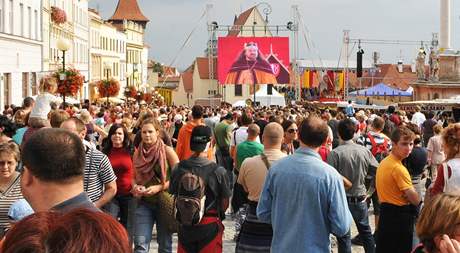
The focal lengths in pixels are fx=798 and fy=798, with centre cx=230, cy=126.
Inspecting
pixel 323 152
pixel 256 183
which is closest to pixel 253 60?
pixel 323 152

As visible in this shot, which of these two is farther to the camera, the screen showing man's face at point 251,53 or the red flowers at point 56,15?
the screen showing man's face at point 251,53

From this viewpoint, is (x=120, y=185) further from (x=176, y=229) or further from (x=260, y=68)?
(x=260, y=68)

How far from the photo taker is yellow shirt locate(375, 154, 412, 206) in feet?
24.1

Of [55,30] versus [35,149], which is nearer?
[35,149]

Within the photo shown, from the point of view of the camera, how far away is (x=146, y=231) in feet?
26.0

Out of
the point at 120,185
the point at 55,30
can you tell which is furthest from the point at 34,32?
the point at 120,185

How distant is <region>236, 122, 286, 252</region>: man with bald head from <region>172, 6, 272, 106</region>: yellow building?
81943mm

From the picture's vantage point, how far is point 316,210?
5.75 metres

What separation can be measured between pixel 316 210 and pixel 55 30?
46336 millimetres

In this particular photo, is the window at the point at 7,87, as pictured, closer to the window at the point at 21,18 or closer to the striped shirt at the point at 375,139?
the window at the point at 21,18

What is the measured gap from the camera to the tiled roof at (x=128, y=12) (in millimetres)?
128875

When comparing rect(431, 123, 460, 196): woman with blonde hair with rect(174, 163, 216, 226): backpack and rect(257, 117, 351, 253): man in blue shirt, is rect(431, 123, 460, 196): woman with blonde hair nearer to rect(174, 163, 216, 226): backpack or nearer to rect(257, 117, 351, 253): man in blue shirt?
rect(257, 117, 351, 253): man in blue shirt

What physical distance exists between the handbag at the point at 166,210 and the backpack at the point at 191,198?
2.08 ft

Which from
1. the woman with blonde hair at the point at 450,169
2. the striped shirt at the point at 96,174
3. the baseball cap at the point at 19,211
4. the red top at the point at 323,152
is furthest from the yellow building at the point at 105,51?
the baseball cap at the point at 19,211
